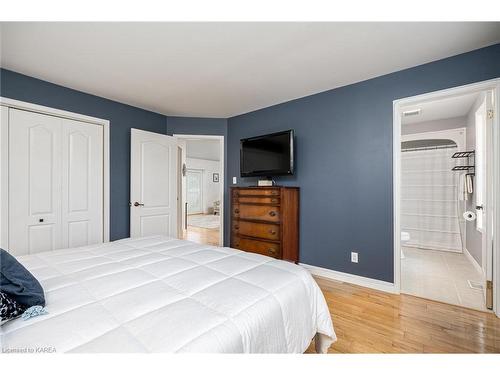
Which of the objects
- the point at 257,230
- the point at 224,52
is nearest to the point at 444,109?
the point at 257,230

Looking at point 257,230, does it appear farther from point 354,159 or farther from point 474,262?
point 474,262

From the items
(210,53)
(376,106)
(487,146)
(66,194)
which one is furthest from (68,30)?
(487,146)

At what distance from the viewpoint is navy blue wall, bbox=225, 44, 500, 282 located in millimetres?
2338

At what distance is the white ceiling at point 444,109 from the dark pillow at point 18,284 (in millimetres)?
4002

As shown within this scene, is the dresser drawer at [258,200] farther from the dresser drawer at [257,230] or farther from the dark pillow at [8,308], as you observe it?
the dark pillow at [8,308]

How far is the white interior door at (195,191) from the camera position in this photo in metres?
9.49

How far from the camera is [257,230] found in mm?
3084

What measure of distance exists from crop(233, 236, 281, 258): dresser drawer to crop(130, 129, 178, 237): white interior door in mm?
1184

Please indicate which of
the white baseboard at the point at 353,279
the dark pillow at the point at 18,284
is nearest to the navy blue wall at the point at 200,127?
the white baseboard at the point at 353,279

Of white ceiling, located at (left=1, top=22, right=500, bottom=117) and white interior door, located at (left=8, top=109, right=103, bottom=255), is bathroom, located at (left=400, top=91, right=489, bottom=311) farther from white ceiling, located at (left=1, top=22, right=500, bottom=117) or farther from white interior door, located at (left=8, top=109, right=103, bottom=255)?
white interior door, located at (left=8, top=109, right=103, bottom=255)

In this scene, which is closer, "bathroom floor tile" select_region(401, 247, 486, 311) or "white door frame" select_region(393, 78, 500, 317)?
"white door frame" select_region(393, 78, 500, 317)

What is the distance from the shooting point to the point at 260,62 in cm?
230

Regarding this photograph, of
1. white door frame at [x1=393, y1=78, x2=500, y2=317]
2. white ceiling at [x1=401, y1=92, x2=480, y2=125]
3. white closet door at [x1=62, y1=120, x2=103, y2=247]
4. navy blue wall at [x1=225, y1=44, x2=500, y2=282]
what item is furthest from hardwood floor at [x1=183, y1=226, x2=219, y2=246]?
white ceiling at [x1=401, y1=92, x2=480, y2=125]

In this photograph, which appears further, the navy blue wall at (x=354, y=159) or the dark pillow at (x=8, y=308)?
the navy blue wall at (x=354, y=159)
